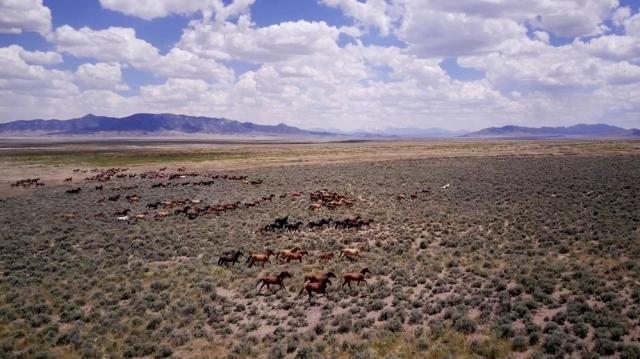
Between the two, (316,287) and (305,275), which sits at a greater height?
(316,287)

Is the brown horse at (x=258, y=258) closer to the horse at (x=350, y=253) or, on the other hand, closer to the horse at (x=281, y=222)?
the horse at (x=350, y=253)

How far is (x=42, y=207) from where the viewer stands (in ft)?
122

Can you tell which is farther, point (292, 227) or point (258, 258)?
point (292, 227)

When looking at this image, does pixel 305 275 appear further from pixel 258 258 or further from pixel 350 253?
pixel 350 253

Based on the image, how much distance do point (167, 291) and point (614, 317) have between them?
14.1 m

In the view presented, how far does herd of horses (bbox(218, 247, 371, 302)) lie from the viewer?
15.7m

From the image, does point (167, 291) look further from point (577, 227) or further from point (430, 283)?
point (577, 227)

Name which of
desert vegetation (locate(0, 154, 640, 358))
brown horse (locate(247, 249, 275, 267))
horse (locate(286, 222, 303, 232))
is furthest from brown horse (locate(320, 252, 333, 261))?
horse (locate(286, 222, 303, 232))

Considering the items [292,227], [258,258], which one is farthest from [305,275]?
[292,227]

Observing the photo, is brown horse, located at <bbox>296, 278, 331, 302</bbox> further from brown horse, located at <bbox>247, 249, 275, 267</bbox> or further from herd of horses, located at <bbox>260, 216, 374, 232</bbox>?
herd of horses, located at <bbox>260, 216, 374, 232</bbox>

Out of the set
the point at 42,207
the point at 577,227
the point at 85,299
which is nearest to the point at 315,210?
the point at 577,227

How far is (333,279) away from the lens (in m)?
17.4

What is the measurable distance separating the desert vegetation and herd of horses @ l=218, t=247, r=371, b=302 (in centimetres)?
13

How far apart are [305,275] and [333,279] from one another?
1070 mm
